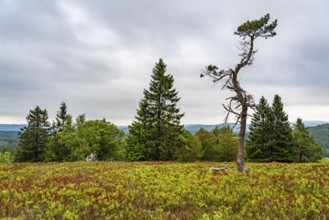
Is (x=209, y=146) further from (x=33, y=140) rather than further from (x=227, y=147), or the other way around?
(x=33, y=140)

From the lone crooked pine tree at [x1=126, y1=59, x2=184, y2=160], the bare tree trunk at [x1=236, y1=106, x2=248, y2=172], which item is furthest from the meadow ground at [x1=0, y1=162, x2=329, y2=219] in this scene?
the lone crooked pine tree at [x1=126, y1=59, x2=184, y2=160]

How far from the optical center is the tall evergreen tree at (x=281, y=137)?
46500 millimetres

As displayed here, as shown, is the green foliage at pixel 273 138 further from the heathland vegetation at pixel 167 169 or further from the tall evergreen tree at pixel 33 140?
the tall evergreen tree at pixel 33 140

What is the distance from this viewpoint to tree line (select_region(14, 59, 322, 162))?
3944 cm

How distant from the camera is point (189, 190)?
9.34m

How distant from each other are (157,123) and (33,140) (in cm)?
3418

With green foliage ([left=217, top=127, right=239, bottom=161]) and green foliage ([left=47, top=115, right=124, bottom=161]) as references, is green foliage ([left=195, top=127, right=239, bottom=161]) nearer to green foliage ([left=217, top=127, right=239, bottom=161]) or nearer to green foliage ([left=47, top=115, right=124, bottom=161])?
green foliage ([left=217, top=127, right=239, bottom=161])

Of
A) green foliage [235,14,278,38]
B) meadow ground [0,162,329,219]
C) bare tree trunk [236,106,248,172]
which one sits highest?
green foliage [235,14,278,38]

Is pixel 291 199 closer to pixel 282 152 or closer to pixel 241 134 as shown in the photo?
pixel 241 134

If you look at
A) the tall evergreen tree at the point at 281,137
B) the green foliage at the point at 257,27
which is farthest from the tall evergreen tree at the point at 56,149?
the green foliage at the point at 257,27

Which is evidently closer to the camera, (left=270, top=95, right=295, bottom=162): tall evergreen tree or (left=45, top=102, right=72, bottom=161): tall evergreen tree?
(left=270, top=95, right=295, bottom=162): tall evergreen tree

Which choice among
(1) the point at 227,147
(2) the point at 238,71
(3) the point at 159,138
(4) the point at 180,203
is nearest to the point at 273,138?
(1) the point at 227,147

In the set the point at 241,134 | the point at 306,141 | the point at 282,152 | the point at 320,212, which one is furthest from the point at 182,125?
the point at 320,212

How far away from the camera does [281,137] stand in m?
47.2
